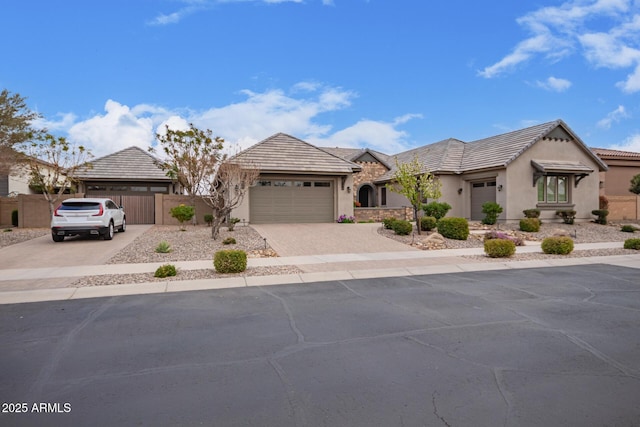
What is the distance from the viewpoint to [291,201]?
22828mm

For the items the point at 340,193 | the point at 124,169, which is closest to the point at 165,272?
the point at 340,193

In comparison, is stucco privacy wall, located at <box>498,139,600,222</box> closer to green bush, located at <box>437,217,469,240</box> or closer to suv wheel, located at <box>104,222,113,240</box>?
green bush, located at <box>437,217,469,240</box>

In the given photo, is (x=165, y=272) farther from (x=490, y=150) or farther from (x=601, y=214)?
(x=601, y=214)

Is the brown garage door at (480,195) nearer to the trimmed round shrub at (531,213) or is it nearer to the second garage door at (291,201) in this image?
the trimmed round shrub at (531,213)

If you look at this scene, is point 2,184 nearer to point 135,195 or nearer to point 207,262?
point 135,195

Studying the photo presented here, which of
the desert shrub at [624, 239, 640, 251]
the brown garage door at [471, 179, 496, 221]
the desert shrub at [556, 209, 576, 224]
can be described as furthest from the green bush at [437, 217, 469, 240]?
the desert shrub at [556, 209, 576, 224]

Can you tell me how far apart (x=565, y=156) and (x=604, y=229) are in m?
5.07

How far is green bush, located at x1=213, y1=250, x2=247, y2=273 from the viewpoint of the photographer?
9.91m

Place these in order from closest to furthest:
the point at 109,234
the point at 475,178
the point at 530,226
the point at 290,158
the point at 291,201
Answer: the point at 109,234 < the point at 530,226 < the point at 290,158 < the point at 291,201 < the point at 475,178

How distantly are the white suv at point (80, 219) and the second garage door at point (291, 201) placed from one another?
795 centimetres

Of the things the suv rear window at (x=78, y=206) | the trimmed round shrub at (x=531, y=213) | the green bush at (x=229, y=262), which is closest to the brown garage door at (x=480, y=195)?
the trimmed round shrub at (x=531, y=213)

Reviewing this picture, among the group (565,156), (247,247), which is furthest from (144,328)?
(565,156)

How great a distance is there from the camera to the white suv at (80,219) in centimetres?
1504

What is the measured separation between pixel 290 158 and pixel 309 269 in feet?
42.2
